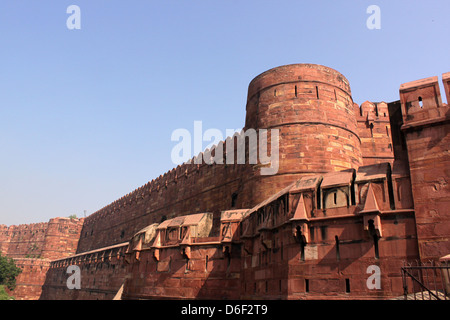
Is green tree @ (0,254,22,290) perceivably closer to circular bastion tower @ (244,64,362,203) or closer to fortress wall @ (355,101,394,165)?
circular bastion tower @ (244,64,362,203)

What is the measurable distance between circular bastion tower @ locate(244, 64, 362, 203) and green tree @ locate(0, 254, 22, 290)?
3306cm

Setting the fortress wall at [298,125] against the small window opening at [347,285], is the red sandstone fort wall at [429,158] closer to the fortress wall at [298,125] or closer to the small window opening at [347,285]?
the small window opening at [347,285]

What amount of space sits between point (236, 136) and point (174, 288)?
889cm

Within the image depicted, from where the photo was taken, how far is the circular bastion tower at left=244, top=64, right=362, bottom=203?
13508mm

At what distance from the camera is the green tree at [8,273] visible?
119 feet

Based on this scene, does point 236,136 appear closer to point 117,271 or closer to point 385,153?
point 385,153

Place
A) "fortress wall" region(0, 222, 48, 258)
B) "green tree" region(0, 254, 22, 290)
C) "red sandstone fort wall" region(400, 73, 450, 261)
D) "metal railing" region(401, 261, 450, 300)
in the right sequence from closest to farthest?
1. "metal railing" region(401, 261, 450, 300)
2. "red sandstone fort wall" region(400, 73, 450, 261)
3. "green tree" region(0, 254, 22, 290)
4. "fortress wall" region(0, 222, 48, 258)

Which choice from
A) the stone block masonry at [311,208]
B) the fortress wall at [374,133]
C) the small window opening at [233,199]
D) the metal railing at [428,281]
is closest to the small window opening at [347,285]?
the stone block masonry at [311,208]

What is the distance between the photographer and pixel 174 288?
1189 cm

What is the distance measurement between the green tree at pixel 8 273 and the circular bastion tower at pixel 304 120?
33.1 meters

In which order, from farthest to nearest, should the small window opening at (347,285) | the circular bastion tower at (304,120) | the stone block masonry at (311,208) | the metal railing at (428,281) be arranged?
the circular bastion tower at (304,120) < the small window opening at (347,285) < the stone block masonry at (311,208) < the metal railing at (428,281)

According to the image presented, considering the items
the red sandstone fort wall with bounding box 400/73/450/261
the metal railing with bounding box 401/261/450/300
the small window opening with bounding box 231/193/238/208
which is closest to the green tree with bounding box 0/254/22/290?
the small window opening with bounding box 231/193/238/208

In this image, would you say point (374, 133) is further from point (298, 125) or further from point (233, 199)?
point (233, 199)
